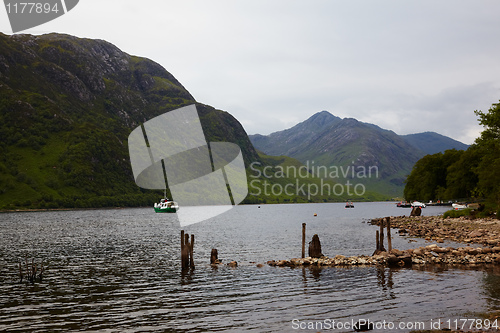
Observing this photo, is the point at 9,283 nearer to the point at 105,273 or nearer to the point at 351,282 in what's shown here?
the point at 105,273

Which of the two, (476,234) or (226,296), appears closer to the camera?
(226,296)

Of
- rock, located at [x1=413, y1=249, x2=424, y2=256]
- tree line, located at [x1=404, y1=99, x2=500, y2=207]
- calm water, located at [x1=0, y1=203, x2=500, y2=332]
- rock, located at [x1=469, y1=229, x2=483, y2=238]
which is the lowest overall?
calm water, located at [x1=0, y1=203, x2=500, y2=332]

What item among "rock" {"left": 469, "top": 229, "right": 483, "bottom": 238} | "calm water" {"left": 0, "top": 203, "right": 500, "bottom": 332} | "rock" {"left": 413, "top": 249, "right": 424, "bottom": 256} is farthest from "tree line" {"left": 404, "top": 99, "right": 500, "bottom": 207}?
"calm water" {"left": 0, "top": 203, "right": 500, "bottom": 332}

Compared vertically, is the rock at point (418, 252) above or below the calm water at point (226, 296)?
above

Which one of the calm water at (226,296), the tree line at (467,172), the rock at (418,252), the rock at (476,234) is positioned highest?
the tree line at (467,172)

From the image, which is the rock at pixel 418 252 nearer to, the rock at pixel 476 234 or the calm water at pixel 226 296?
the calm water at pixel 226 296

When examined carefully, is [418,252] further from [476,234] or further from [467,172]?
[467,172]

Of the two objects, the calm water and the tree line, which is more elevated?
the tree line

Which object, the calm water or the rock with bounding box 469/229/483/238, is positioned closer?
the calm water

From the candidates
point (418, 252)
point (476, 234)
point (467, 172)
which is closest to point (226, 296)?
point (418, 252)

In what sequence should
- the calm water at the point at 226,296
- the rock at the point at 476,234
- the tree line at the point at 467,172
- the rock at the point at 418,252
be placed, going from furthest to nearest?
the tree line at the point at 467,172 → the rock at the point at 476,234 → the rock at the point at 418,252 → the calm water at the point at 226,296

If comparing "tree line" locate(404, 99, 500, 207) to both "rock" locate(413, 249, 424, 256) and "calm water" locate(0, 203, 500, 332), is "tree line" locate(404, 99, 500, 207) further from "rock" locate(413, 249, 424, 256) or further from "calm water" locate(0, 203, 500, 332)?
"calm water" locate(0, 203, 500, 332)

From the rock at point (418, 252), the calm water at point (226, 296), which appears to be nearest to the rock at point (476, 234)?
the rock at point (418, 252)

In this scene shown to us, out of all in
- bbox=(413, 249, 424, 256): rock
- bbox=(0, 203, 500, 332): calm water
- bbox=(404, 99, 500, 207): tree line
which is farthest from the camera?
bbox=(404, 99, 500, 207): tree line
